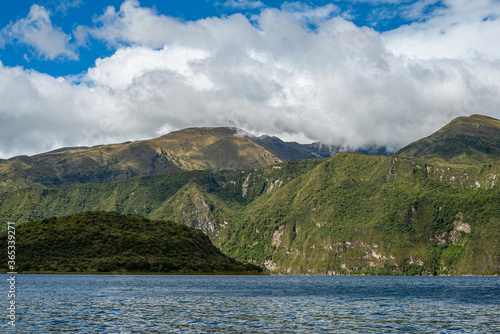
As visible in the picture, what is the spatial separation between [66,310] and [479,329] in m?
74.7

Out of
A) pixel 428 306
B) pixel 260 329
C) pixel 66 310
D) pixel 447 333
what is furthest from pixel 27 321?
pixel 428 306

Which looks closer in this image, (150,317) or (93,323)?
(93,323)

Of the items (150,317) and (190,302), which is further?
(190,302)

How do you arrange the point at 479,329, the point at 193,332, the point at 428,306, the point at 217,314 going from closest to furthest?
the point at 193,332, the point at 479,329, the point at 217,314, the point at 428,306

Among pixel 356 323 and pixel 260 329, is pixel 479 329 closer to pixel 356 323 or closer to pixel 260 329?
pixel 356 323

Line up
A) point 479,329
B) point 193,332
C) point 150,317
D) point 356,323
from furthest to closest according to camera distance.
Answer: point 150,317, point 356,323, point 479,329, point 193,332

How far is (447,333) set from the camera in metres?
77.5

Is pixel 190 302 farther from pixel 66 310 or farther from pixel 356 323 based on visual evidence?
pixel 356 323

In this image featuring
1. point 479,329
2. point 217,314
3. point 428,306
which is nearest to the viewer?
point 479,329

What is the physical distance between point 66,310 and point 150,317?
20.3m

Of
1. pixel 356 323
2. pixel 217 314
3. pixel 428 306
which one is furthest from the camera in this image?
pixel 428 306

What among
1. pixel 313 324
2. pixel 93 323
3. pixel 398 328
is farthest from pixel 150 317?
pixel 398 328

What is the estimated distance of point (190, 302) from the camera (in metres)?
130

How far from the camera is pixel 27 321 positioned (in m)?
85.1
